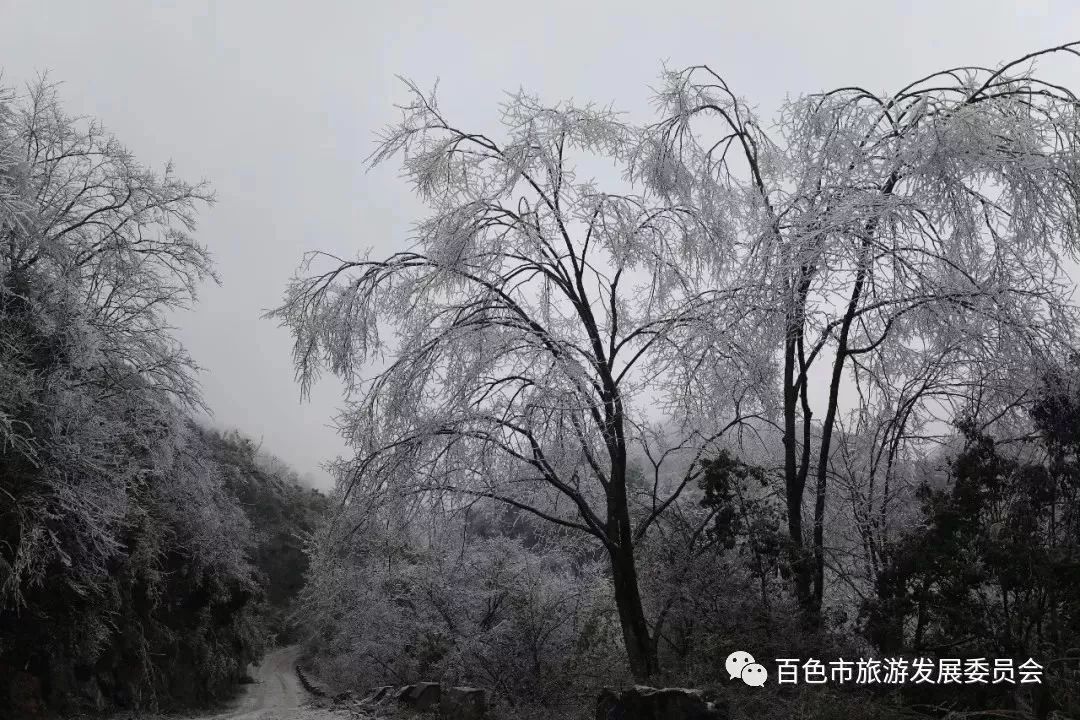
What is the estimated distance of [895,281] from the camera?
25.3 feet

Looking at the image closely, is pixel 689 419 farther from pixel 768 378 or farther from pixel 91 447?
pixel 91 447

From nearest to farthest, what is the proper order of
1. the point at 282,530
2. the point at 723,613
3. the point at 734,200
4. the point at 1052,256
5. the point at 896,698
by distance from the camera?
1. the point at 896,698
2. the point at 1052,256
3. the point at 723,613
4. the point at 734,200
5. the point at 282,530

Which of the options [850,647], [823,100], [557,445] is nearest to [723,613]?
[850,647]

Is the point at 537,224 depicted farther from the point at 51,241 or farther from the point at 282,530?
the point at 282,530

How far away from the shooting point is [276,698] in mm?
23453

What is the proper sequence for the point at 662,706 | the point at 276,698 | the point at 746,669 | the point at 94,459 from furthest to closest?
the point at 276,698, the point at 94,459, the point at 746,669, the point at 662,706

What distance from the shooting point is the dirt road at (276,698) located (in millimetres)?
14826

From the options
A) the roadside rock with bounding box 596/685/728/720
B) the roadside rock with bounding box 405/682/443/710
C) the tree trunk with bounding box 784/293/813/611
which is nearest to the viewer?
the roadside rock with bounding box 596/685/728/720

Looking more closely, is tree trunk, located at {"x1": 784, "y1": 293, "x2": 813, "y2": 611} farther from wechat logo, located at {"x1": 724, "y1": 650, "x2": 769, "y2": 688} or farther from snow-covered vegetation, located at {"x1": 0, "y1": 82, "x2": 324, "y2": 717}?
snow-covered vegetation, located at {"x1": 0, "y1": 82, "x2": 324, "y2": 717}

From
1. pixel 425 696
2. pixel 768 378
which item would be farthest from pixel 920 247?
pixel 425 696

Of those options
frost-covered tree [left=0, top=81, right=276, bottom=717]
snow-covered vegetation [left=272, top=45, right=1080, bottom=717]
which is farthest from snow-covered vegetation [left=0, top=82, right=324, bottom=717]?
snow-covered vegetation [left=272, top=45, right=1080, bottom=717]

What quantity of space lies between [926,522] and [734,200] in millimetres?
4828

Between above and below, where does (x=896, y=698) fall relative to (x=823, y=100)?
below

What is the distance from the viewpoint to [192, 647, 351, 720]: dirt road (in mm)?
14826
